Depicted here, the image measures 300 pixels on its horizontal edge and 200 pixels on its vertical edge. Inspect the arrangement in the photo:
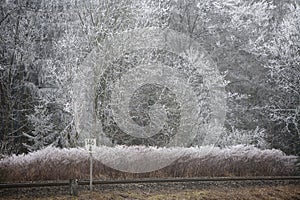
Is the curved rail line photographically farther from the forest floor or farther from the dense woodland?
the dense woodland

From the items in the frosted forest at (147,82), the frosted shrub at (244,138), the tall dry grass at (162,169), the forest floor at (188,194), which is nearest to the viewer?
the forest floor at (188,194)

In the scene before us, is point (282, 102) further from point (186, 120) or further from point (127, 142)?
point (127, 142)

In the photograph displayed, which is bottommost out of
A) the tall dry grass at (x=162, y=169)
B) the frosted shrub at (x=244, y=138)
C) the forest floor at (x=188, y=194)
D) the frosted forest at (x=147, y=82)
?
the forest floor at (x=188, y=194)

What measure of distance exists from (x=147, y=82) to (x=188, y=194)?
21.8ft

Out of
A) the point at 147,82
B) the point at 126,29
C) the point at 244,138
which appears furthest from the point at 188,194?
the point at 244,138

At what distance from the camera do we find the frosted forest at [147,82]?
50.1ft

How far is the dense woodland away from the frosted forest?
0.06m

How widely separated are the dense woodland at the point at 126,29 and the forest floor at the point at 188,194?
5.30 m

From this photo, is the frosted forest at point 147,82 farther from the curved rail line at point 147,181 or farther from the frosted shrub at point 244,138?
the curved rail line at point 147,181

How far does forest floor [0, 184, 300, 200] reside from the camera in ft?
34.1

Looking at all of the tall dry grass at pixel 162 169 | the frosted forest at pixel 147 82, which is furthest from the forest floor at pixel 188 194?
the frosted forest at pixel 147 82

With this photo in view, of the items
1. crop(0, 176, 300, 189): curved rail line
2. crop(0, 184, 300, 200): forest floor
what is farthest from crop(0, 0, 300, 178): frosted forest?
crop(0, 184, 300, 200): forest floor

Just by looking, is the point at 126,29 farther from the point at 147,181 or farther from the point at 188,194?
the point at 188,194

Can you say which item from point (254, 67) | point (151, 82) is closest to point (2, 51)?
point (151, 82)
